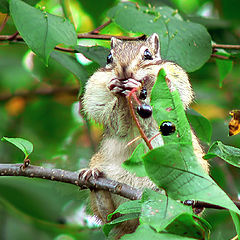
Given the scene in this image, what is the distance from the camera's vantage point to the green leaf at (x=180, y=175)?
1478 mm

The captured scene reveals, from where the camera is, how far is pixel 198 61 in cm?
280

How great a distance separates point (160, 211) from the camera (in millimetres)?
1500

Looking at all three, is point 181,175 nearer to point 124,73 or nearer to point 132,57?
point 124,73

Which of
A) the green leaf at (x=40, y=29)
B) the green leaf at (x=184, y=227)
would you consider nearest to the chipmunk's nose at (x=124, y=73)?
the green leaf at (x=40, y=29)

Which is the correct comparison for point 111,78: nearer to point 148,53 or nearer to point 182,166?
point 148,53

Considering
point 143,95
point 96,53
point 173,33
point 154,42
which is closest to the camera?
point 143,95

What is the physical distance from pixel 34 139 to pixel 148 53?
6.67ft

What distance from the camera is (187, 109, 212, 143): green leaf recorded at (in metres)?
3.05

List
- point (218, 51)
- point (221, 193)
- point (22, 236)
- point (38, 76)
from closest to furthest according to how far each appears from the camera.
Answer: point (221, 193)
point (218, 51)
point (22, 236)
point (38, 76)

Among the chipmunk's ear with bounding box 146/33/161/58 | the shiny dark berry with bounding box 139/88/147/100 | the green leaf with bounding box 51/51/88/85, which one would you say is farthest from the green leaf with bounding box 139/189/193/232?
the chipmunk's ear with bounding box 146/33/161/58

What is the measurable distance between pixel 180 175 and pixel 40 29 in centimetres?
112

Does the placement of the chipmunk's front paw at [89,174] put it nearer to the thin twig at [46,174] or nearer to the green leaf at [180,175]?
the thin twig at [46,174]

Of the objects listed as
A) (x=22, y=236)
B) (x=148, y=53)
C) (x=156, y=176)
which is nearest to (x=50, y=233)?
(x=22, y=236)

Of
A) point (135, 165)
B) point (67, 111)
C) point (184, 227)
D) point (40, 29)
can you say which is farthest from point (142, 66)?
point (67, 111)
